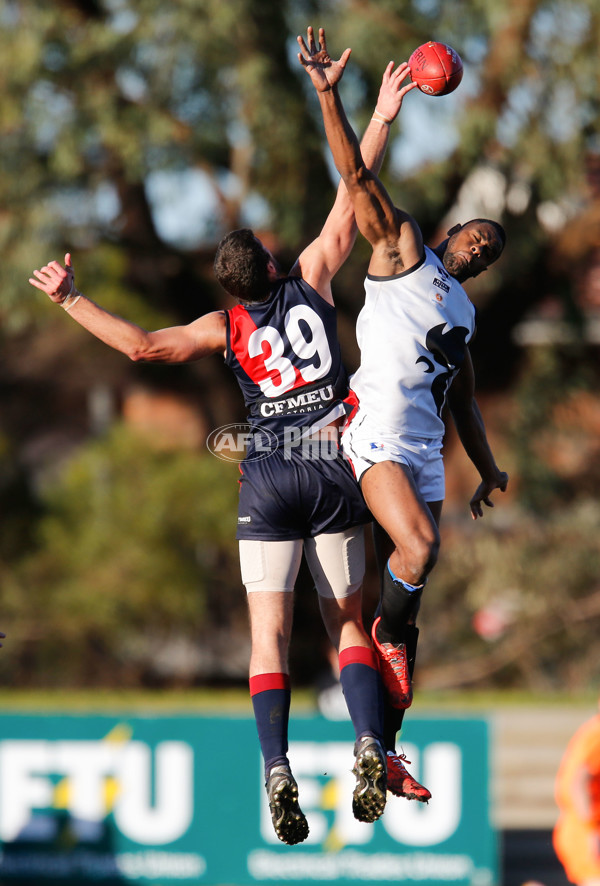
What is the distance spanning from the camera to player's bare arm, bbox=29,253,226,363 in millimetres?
5316

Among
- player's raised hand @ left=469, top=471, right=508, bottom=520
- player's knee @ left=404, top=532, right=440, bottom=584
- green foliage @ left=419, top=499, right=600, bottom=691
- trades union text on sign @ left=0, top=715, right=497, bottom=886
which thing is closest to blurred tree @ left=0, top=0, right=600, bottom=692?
green foliage @ left=419, top=499, right=600, bottom=691

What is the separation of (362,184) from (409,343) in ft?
2.31

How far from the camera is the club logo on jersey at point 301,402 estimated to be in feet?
17.6

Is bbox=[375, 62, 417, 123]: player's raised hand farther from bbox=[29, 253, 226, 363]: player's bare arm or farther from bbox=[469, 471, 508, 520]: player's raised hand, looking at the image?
bbox=[469, 471, 508, 520]: player's raised hand

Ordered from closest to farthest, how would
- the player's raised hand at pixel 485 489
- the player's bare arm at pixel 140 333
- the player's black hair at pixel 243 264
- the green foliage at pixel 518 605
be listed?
the player's black hair at pixel 243 264 → the player's bare arm at pixel 140 333 → the player's raised hand at pixel 485 489 → the green foliage at pixel 518 605

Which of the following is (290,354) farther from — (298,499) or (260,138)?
(260,138)

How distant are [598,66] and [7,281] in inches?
286

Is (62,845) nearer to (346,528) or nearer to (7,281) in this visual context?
(7,281)

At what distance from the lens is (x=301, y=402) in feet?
17.6

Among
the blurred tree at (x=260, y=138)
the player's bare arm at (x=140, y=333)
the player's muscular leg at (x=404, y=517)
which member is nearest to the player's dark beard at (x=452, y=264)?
the player's muscular leg at (x=404, y=517)

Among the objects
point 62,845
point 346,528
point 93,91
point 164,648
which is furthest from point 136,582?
point 346,528

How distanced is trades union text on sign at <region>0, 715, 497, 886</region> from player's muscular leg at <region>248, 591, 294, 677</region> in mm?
7835

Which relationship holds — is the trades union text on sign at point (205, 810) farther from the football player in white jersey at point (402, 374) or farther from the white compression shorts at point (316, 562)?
the football player in white jersey at point (402, 374)

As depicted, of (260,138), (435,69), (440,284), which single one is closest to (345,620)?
(440,284)
